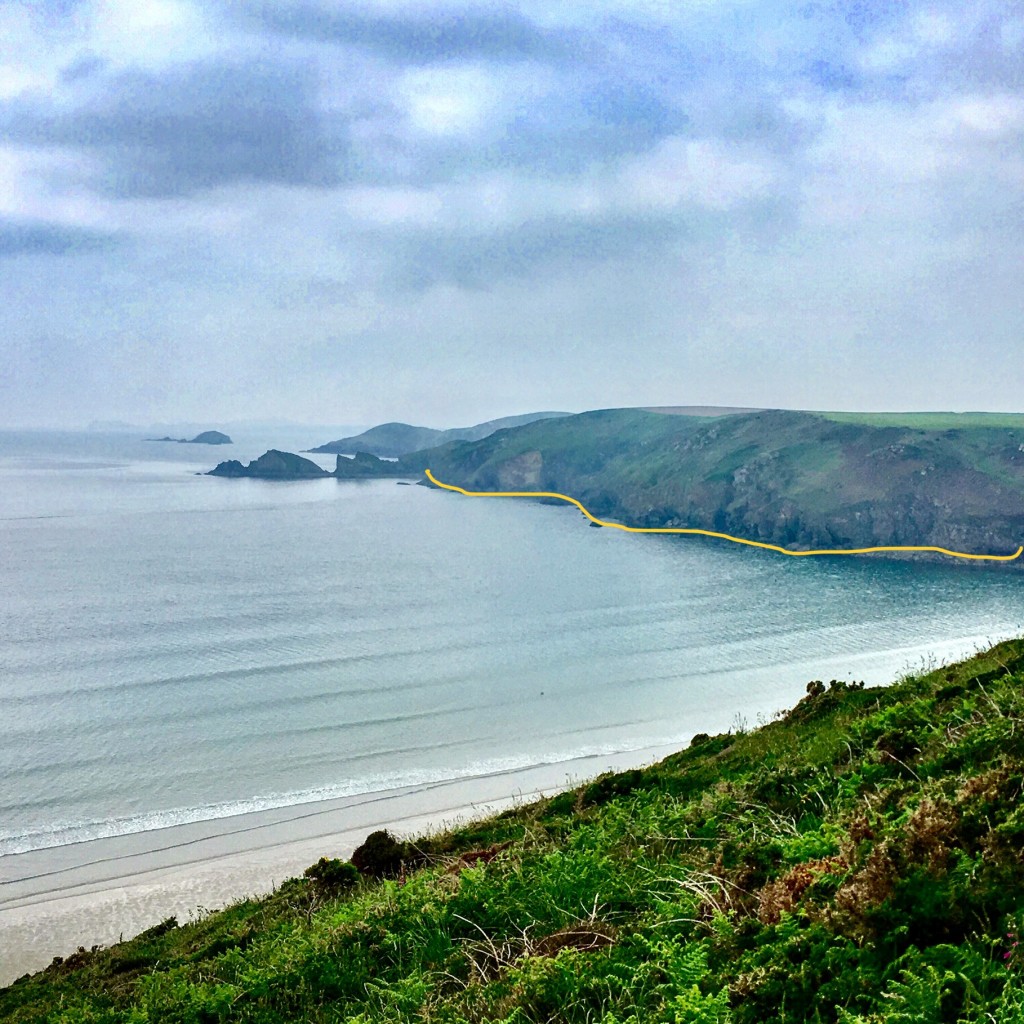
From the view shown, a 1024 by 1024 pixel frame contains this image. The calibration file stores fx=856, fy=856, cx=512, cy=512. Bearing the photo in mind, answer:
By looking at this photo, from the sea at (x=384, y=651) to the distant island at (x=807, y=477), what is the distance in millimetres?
11518

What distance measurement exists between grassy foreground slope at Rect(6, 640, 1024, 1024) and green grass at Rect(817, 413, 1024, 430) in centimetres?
11624

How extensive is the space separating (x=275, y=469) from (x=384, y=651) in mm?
126111

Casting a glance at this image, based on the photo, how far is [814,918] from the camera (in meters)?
4.59

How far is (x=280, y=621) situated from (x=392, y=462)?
132 meters

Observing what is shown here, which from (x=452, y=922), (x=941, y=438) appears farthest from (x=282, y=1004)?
(x=941, y=438)

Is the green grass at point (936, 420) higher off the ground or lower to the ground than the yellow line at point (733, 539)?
higher

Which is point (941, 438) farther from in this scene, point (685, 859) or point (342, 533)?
point (685, 859)

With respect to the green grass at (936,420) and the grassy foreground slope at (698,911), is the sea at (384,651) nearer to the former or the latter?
the grassy foreground slope at (698,911)

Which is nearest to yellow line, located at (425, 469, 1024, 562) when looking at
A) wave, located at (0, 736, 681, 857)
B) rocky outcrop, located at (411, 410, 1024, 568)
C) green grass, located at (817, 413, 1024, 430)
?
rocky outcrop, located at (411, 410, 1024, 568)

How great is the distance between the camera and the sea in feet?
94.5

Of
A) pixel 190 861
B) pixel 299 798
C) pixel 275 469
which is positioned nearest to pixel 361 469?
pixel 275 469

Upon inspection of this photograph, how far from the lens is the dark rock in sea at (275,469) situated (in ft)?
527

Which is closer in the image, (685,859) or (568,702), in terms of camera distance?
(685,859)

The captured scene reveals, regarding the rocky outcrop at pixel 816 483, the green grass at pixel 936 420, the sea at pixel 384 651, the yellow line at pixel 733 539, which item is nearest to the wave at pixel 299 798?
the sea at pixel 384 651
